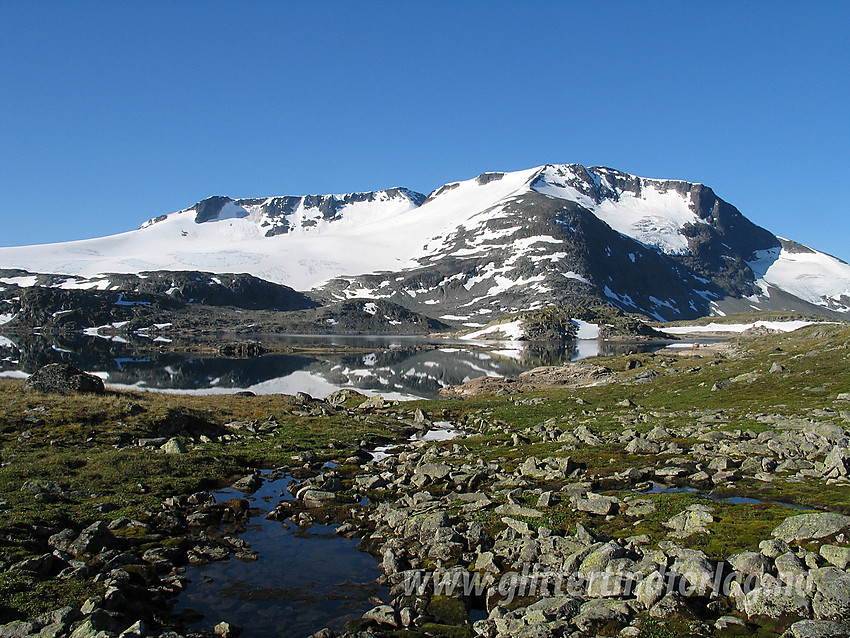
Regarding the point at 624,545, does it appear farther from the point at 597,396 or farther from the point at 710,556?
the point at 597,396

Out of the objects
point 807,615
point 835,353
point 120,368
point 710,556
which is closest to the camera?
point 807,615

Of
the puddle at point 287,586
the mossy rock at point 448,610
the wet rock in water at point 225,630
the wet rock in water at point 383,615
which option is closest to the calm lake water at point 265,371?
the puddle at point 287,586

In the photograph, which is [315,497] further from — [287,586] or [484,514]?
[484,514]

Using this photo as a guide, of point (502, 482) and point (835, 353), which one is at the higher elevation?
point (835, 353)

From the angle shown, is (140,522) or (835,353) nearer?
(140,522)

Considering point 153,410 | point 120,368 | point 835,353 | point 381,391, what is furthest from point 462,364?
point 153,410

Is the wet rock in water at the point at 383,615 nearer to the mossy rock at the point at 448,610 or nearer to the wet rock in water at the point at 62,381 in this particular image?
the mossy rock at the point at 448,610

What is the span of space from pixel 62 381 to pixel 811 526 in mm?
58001

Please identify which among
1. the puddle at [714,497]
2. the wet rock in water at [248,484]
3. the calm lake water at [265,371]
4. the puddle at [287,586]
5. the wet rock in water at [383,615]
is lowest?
the calm lake water at [265,371]

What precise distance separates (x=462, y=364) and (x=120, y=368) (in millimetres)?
87993

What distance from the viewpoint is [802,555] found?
13.5 m

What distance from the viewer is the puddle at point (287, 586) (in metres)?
16.2

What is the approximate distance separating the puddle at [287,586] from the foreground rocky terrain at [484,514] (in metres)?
0.67

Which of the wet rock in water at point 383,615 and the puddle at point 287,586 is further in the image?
the puddle at point 287,586
